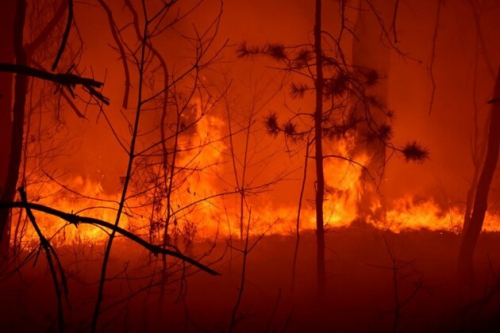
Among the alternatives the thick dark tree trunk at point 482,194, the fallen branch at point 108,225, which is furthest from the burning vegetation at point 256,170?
the fallen branch at point 108,225

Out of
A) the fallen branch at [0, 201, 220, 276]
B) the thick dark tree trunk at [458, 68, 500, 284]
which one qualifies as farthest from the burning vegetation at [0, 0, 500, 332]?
the fallen branch at [0, 201, 220, 276]

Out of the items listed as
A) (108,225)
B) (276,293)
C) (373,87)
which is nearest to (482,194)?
(276,293)

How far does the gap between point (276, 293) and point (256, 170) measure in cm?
409

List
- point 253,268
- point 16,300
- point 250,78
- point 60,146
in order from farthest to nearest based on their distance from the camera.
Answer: point 250,78 < point 60,146 < point 253,268 < point 16,300

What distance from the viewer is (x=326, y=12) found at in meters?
10.9

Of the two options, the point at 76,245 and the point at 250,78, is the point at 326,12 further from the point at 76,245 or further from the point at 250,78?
the point at 76,245

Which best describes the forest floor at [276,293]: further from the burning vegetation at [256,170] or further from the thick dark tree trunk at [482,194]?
the thick dark tree trunk at [482,194]

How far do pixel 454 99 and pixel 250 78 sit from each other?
18.9 feet

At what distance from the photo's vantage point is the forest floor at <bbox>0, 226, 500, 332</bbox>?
16.2 ft

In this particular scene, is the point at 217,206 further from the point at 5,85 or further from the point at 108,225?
the point at 108,225

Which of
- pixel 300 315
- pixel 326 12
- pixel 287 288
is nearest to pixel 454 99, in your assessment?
pixel 326 12

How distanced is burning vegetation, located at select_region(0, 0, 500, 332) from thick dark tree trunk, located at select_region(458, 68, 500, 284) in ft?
0.08

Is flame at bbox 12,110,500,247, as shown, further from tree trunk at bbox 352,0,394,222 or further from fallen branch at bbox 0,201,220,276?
fallen branch at bbox 0,201,220,276

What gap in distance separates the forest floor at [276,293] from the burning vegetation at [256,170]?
0.14 ft
